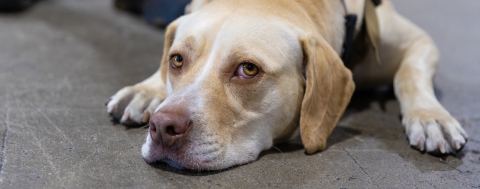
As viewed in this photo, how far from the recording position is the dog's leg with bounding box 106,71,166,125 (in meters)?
2.21

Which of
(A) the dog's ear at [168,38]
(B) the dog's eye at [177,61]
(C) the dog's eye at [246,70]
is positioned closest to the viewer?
(C) the dog's eye at [246,70]

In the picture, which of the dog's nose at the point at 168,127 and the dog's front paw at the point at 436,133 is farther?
the dog's front paw at the point at 436,133

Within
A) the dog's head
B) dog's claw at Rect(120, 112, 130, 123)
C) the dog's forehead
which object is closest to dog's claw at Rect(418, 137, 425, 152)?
the dog's head

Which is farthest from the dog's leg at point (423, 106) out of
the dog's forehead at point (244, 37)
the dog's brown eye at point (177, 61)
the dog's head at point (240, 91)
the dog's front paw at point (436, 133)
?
the dog's brown eye at point (177, 61)

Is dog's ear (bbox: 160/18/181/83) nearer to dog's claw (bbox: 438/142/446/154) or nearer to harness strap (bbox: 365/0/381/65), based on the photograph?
harness strap (bbox: 365/0/381/65)

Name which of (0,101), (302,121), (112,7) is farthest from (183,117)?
(112,7)

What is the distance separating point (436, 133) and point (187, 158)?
1.12 meters

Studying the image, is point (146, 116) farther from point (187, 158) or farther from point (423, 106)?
point (423, 106)

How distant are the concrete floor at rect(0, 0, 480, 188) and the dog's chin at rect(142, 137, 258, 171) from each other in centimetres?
3

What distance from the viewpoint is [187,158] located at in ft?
5.75

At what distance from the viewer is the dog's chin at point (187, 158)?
68.9 inches

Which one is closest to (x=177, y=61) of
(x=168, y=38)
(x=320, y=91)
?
(x=168, y=38)

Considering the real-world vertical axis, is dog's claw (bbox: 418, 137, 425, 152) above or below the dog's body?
below

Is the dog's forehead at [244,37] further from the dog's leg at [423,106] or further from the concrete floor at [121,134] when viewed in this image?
the dog's leg at [423,106]
